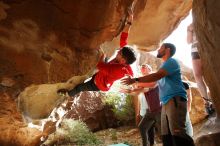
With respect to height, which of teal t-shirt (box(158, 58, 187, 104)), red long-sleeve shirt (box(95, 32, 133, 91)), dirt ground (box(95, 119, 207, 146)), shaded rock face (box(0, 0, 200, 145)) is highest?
shaded rock face (box(0, 0, 200, 145))

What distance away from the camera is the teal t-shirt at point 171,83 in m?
5.71

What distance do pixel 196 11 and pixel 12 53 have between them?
396 centimetres

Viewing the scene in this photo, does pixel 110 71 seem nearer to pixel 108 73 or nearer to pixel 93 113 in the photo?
pixel 108 73

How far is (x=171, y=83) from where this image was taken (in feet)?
19.0

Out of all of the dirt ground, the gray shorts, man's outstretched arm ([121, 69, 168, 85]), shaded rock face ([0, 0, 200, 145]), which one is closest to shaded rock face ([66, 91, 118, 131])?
the dirt ground

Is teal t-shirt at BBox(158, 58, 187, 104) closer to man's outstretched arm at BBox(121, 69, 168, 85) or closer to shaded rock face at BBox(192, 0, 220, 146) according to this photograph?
man's outstretched arm at BBox(121, 69, 168, 85)

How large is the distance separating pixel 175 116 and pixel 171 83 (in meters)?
0.67

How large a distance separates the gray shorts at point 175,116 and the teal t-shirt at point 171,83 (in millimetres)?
100

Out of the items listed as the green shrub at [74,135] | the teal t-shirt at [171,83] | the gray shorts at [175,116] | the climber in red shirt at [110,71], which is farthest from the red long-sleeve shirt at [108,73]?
the green shrub at [74,135]

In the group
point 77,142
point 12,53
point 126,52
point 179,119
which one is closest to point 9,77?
point 12,53

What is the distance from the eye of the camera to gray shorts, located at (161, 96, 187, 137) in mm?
5426

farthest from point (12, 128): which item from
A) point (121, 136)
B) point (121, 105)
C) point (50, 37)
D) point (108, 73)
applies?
point (121, 105)

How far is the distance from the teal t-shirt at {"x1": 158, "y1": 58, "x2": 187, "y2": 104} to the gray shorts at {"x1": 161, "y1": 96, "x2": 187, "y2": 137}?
0.10 metres

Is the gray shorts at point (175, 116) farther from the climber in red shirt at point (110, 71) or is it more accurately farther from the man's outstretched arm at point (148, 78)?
the climber in red shirt at point (110, 71)
